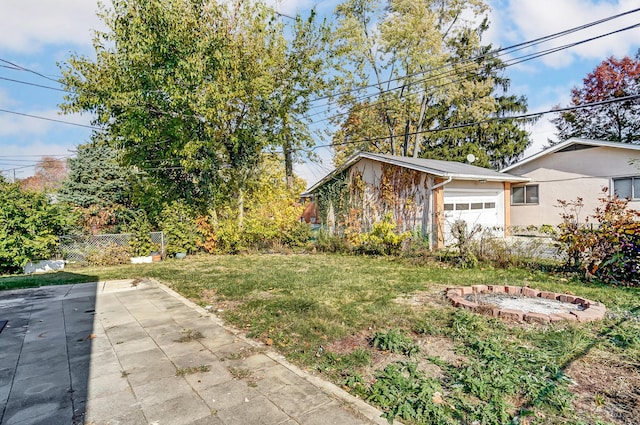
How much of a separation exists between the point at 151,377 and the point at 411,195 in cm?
1105

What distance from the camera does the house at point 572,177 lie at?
520 inches

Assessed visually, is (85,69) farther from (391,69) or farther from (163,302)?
(391,69)

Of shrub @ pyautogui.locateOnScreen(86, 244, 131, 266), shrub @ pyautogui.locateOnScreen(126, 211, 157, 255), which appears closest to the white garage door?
shrub @ pyautogui.locateOnScreen(126, 211, 157, 255)

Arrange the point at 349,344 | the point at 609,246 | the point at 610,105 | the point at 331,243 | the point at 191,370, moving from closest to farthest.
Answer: the point at 191,370
the point at 349,344
the point at 609,246
the point at 331,243
the point at 610,105

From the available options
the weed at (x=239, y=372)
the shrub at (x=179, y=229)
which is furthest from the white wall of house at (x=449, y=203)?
the weed at (x=239, y=372)

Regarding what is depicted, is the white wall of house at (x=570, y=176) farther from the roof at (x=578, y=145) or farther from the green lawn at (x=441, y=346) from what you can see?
the green lawn at (x=441, y=346)

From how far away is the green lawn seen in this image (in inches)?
102

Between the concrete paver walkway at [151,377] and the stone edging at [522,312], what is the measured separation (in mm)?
2910

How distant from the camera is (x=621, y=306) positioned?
506cm

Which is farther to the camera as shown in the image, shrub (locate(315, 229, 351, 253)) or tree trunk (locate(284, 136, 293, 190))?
tree trunk (locate(284, 136, 293, 190))

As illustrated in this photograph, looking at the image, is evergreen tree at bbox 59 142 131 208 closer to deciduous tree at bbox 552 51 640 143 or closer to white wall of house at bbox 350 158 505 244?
white wall of house at bbox 350 158 505 244

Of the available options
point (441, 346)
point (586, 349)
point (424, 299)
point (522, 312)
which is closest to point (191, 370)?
point (441, 346)

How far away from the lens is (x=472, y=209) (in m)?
13.7

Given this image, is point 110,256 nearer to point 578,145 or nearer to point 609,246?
point 609,246
